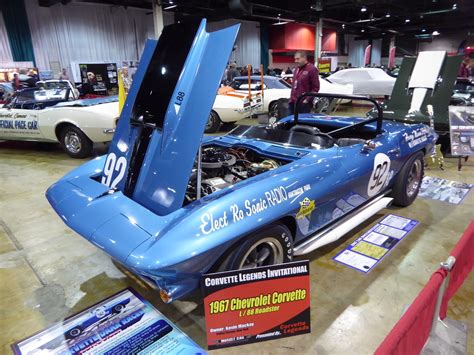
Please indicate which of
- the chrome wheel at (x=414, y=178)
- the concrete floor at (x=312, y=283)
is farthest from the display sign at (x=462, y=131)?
the chrome wheel at (x=414, y=178)

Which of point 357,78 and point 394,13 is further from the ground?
point 394,13

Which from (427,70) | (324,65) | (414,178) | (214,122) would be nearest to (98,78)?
(214,122)

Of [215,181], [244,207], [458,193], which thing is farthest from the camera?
[458,193]

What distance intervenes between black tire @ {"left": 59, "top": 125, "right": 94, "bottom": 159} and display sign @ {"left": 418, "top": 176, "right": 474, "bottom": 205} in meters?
5.08

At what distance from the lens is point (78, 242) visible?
310cm

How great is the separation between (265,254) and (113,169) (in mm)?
1207

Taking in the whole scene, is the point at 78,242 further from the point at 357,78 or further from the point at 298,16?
the point at 298,16

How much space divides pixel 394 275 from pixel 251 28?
21.9 m

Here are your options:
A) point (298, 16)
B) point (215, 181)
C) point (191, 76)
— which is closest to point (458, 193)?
point (215, 181)

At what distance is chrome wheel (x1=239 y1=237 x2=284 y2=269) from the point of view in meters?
2.10

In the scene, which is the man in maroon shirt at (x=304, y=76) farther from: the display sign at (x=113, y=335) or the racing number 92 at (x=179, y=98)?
the display sign at (x=113, y=335)

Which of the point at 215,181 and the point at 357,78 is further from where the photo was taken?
the point at 357,78

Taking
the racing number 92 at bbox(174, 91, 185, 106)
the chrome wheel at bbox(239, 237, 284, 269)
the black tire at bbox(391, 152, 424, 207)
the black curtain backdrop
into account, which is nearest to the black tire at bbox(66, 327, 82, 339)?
the chrome wheel at bbox(239, 237, 284, 269)

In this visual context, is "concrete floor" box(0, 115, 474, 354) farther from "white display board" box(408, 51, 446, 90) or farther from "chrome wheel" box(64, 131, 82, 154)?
"white display board" box(408, 51, 446, 90)
